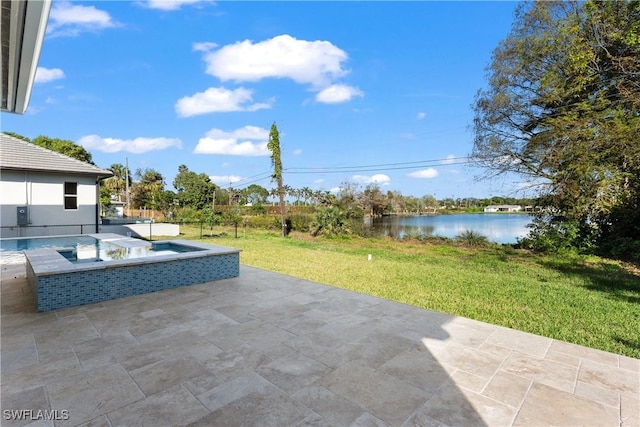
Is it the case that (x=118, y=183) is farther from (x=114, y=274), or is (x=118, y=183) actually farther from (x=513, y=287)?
(x=513, y=287)

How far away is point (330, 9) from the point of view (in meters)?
9.72

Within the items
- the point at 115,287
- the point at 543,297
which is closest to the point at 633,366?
the point at 543,297

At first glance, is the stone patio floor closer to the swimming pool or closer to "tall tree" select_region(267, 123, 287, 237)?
the swimming pool

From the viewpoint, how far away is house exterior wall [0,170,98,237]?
936 centimetres

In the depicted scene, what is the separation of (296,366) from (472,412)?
1.25m

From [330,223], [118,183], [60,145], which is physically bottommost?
[330,223]

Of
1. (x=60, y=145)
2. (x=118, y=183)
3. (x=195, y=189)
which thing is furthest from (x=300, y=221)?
(x=118, y=183)

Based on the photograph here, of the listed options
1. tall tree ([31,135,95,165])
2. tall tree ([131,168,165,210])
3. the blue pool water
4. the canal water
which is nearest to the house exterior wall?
the blue pool water

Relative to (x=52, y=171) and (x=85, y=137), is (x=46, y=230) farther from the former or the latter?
(x=85, y=137)

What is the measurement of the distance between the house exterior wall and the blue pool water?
1.57 metres

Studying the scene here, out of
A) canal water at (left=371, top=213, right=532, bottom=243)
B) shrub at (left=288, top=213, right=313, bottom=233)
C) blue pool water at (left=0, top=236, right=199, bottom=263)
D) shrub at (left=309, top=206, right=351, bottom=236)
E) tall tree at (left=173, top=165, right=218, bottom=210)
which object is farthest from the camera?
tall tree at (left=173, top=165, right=218, bottom=210)

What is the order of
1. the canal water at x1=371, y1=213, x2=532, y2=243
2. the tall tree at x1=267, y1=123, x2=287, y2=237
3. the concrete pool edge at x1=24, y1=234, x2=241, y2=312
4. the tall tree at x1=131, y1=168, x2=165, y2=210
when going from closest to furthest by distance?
the concrete pool edge at x1=24, y1=234, x2=241, y2=312 < the canal water at x1=371, y1=213, x2=532, y2=243 < the tall tree at x1=267, y1=123, x2=287, y2=237 < the tall tree at x1=131, y1=168, x2=165, y2=210

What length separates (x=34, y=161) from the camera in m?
9.74

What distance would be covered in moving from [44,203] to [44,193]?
12.6 inches
